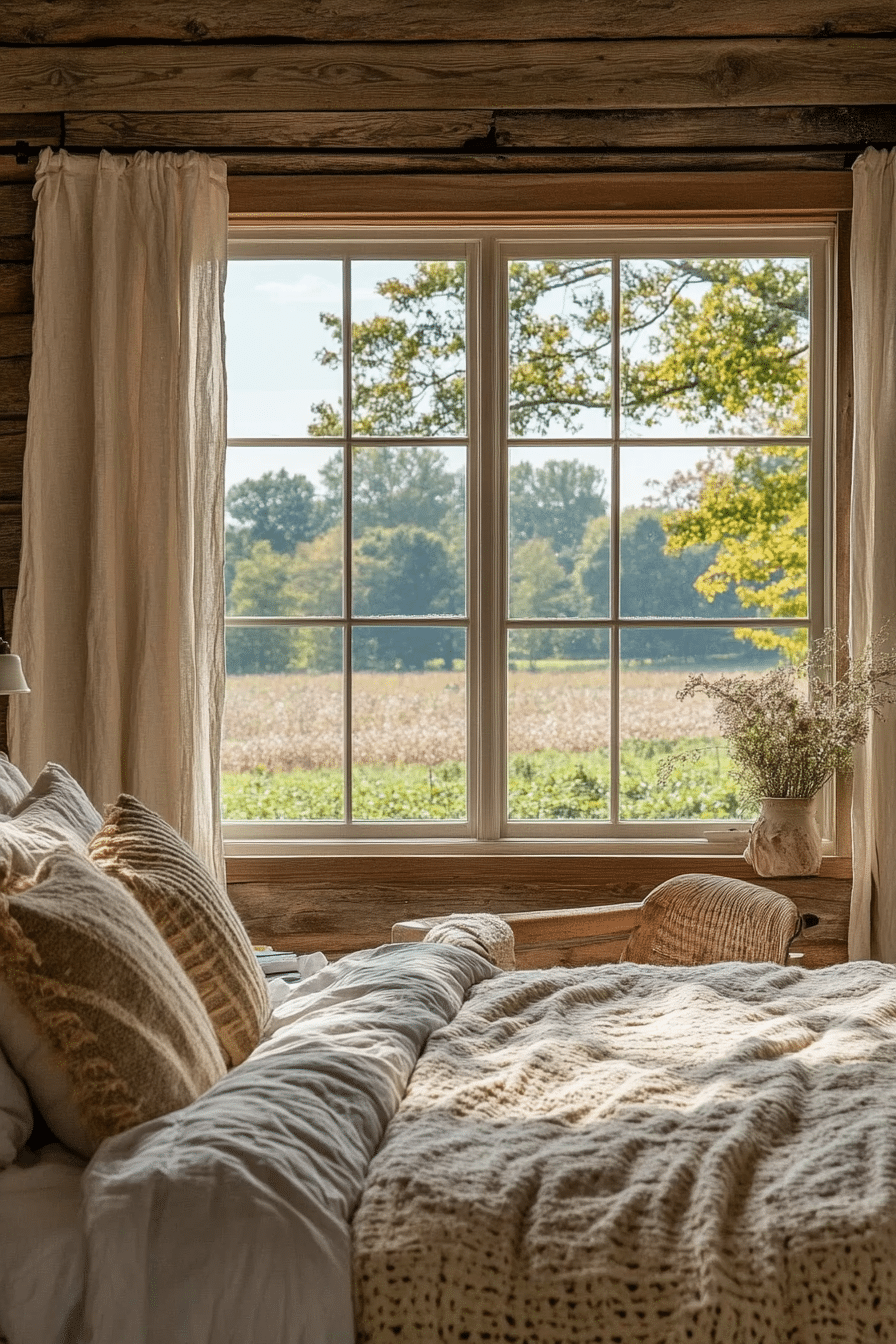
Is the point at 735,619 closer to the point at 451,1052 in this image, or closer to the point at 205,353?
the point at 205,353

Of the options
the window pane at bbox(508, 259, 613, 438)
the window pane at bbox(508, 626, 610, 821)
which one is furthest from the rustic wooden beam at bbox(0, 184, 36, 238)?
the window pane at bbox(508, 626, 610, 821)

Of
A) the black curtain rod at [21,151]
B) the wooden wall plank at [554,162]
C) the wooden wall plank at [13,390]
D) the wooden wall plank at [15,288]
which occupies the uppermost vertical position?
the black curtain rod at [21,151]

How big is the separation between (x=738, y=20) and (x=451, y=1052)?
3.06 m

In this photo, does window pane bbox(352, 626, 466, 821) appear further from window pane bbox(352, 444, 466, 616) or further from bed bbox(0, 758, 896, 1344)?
bed bbox(0, 758, 896, 1344)

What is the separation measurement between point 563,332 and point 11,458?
1701 mm

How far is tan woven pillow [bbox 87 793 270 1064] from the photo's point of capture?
1718mm

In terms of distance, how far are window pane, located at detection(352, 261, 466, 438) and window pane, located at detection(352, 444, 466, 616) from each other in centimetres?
9

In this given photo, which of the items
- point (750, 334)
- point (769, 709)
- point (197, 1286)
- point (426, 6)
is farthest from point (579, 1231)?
point (426, 6)

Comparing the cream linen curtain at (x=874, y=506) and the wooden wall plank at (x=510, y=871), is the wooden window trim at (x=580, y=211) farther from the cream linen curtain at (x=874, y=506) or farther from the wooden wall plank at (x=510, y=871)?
the cream linen curtain at (x=874, y=506)

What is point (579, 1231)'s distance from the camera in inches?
46.4

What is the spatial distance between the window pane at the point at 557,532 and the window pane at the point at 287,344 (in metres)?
0.61

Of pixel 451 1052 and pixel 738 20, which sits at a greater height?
pixel 738 20

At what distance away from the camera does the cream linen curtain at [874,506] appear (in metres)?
3.25

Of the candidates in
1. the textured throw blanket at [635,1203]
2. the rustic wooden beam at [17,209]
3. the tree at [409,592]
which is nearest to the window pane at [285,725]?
the tree at [409,592]
